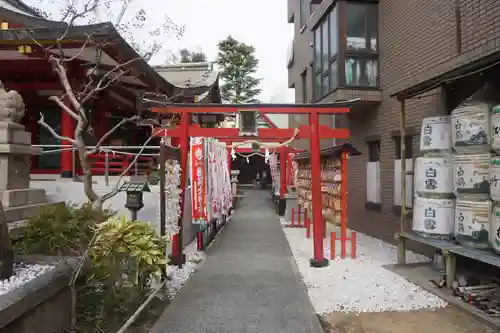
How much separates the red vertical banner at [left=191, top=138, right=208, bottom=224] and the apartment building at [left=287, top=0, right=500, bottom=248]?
12.7ft

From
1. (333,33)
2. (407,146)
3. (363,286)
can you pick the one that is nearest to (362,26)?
(333,33)

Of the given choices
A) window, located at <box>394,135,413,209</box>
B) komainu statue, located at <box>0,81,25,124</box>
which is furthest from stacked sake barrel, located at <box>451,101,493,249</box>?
komainu statue, located at <box>0,81,25,124</box>

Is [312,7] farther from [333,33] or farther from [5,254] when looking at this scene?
[5,254]

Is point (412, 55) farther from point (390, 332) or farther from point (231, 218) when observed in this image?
point (231, 218)

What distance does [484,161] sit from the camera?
17.9 feet

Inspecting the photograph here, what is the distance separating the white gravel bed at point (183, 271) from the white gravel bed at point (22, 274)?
218cm

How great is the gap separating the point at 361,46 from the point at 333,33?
3.05ft

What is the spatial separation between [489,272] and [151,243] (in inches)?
192

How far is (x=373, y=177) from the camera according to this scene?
11.2 m

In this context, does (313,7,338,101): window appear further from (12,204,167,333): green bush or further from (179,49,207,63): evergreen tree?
(179,49,207,63): evergreen tree

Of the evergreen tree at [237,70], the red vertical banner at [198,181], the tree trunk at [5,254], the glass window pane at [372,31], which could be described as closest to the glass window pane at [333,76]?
the glass window pane at [372,31]

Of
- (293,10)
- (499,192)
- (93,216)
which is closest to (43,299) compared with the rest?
(93,216)

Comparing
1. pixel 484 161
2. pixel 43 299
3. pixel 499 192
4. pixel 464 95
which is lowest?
pixel 43 299

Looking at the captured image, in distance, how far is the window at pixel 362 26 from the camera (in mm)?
11117
